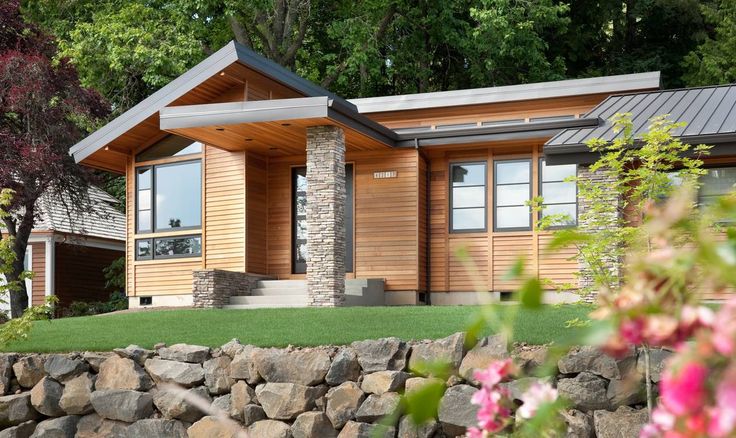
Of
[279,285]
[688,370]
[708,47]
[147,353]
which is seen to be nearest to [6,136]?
[279,285]

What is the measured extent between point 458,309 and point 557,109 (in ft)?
18.8

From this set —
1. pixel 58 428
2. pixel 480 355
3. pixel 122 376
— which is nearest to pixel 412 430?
pixel 480 355

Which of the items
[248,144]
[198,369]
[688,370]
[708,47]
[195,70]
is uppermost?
[708,47]

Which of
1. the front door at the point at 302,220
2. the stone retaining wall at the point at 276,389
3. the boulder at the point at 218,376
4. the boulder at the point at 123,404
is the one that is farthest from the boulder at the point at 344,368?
the front door at the point at 302,220

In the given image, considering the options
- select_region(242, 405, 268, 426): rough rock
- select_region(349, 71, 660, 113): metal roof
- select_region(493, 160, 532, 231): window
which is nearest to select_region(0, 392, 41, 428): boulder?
select_region(242, 405, 268, 426): rough rock

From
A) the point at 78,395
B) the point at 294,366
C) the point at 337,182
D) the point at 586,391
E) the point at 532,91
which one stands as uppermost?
the point at 532,91

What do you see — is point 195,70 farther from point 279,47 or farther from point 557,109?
point 279,47

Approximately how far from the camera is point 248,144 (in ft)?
48.5

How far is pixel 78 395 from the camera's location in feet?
32.6

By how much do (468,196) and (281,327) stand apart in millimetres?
5363

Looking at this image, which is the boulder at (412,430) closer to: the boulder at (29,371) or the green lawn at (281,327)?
the green lawn at (281,327)

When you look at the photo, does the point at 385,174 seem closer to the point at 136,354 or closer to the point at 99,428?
the point at 136,354

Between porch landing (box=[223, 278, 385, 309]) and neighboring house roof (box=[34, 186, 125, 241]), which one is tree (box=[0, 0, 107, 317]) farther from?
porch landing (box=[223, 278, 385, 309])

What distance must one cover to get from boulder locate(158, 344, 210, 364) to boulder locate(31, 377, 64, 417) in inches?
47.4
